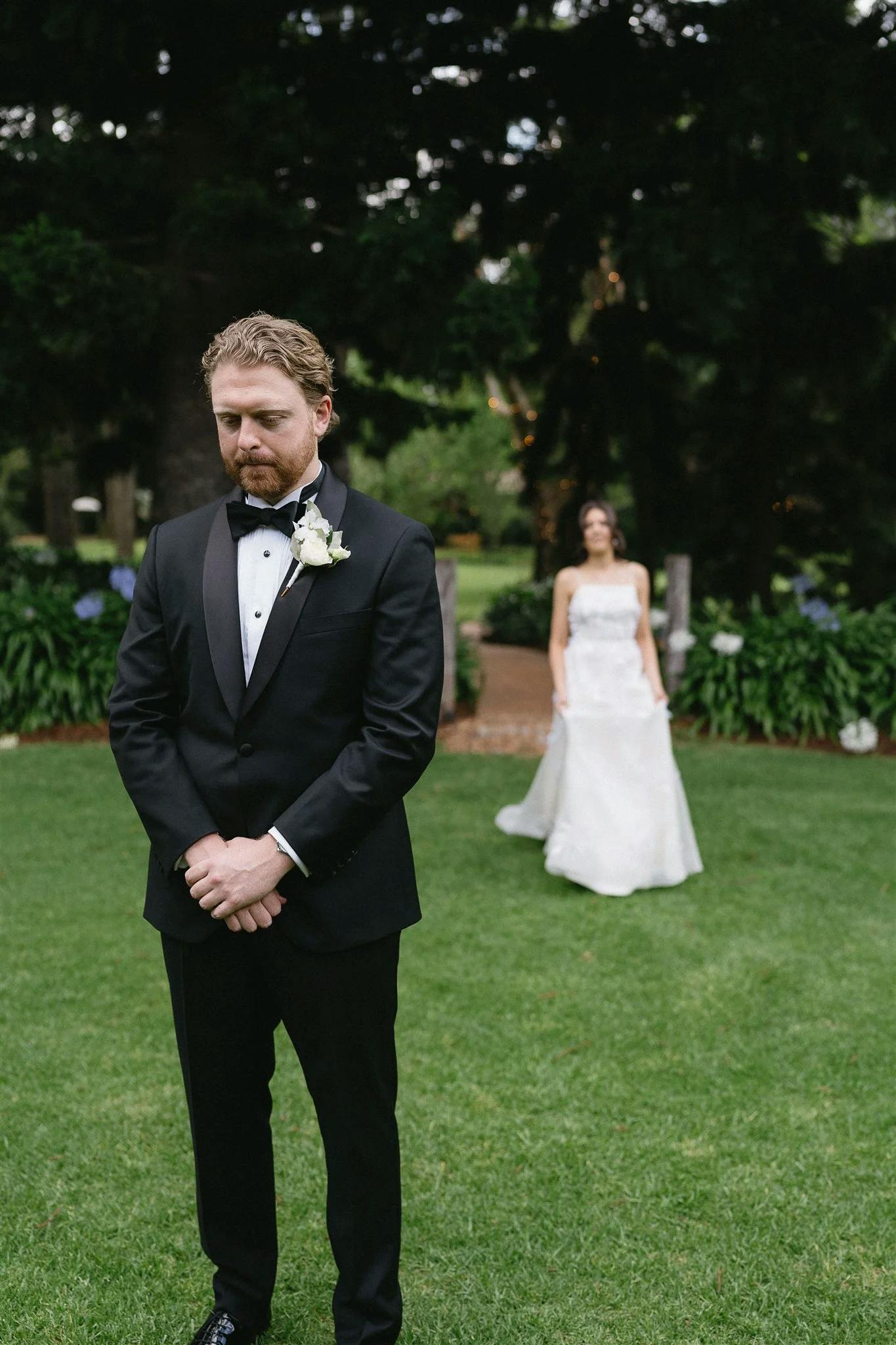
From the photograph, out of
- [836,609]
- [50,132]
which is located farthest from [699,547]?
[50,132]

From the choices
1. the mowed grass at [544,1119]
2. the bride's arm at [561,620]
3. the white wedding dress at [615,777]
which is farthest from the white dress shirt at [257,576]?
the bride's arm at [561,620]

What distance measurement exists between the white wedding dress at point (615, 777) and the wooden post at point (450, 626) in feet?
11.3

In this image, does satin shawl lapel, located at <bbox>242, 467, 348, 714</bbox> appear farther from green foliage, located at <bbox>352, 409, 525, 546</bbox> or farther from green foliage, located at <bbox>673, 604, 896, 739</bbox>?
green foliage, located at <bbox>352, 409, 525, 546</bbox>

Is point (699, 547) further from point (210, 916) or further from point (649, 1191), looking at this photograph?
point (210, 916)

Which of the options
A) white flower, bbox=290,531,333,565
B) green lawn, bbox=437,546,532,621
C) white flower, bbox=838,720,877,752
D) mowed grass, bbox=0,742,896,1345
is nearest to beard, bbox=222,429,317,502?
white flower, bbox=290,531,333,565

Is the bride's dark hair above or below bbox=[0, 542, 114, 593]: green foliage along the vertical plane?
above

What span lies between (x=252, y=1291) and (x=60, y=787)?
19.8 feet

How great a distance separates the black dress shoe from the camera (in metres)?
2.67

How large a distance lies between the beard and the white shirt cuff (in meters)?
0.68

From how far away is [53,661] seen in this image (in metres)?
9.98

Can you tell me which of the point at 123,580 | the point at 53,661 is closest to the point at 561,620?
the point at 123,580

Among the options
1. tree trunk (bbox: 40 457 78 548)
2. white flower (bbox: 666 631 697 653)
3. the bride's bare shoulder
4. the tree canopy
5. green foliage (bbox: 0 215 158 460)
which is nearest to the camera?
the bride's bare shoulder

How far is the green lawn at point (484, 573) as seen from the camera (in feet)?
79.4

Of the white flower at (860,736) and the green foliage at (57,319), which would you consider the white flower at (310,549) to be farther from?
the white flower at (860,736)
